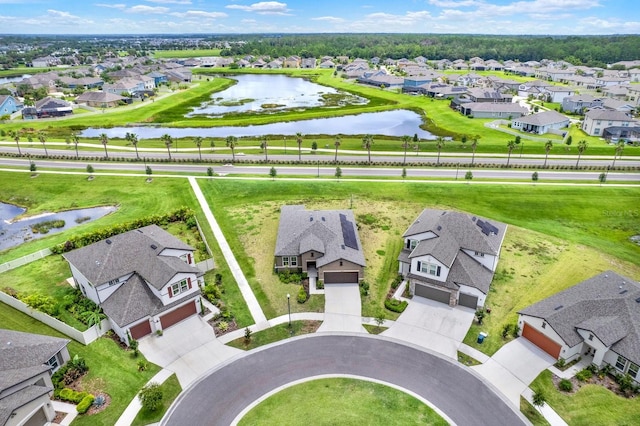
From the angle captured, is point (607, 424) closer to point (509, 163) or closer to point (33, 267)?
point (33, 267)

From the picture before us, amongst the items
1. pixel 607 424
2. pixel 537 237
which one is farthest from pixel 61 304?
pixel 537 237

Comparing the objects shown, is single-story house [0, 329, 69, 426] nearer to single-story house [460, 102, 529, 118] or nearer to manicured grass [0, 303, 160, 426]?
manicured grass [0, 303, 160, 426]

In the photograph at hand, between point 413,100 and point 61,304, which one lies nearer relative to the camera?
point 61,304

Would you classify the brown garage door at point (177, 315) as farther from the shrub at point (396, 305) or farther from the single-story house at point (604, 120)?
the single-story house at point (604, 120)

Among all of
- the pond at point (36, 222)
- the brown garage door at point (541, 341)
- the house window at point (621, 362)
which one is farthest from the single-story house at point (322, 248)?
the pond at point (36, 222)

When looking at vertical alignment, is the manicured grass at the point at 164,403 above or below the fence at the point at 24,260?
below

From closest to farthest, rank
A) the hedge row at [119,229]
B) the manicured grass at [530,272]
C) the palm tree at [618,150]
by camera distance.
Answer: the manicured grass at [530,272] → the hedge row at [119,229] → the palm tree at [618,150]
